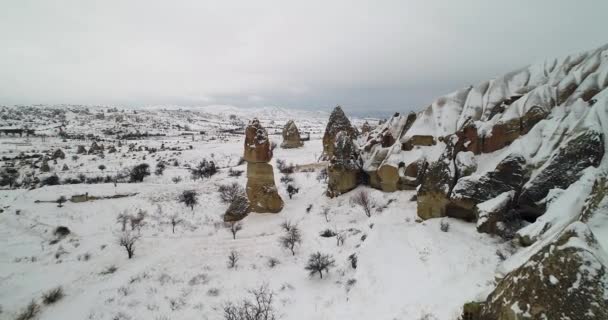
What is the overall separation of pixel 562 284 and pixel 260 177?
962 inches

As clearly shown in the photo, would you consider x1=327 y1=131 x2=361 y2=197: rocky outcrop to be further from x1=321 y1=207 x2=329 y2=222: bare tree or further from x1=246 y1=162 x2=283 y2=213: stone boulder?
x1=246 y1=162 x2=283 y2=213: stone boulder

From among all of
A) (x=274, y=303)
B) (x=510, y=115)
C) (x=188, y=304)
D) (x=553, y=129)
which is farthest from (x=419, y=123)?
(x=188, y=304)

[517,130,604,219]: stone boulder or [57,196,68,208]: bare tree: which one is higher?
[517,130,604,219]: stone boulder

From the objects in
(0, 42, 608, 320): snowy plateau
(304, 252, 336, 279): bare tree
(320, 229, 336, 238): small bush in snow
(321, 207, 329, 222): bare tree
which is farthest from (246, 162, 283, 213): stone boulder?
(304, 252, 336, 279): bare tree

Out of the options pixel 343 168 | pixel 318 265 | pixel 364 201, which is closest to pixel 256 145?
pixel 343 168

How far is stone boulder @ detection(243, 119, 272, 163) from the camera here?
91.6ft

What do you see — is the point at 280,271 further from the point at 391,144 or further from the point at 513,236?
the point at 391,144

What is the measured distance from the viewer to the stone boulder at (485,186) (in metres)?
16.0

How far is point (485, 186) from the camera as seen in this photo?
1659cm

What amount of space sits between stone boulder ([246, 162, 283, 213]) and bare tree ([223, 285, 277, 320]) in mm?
12071

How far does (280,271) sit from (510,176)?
541 inches

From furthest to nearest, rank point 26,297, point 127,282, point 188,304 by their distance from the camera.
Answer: point 127,282 → point 26,297 → point 188,304

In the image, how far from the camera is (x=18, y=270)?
1938 centimetres

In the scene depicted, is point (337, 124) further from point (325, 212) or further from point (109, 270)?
point (109, 270)
